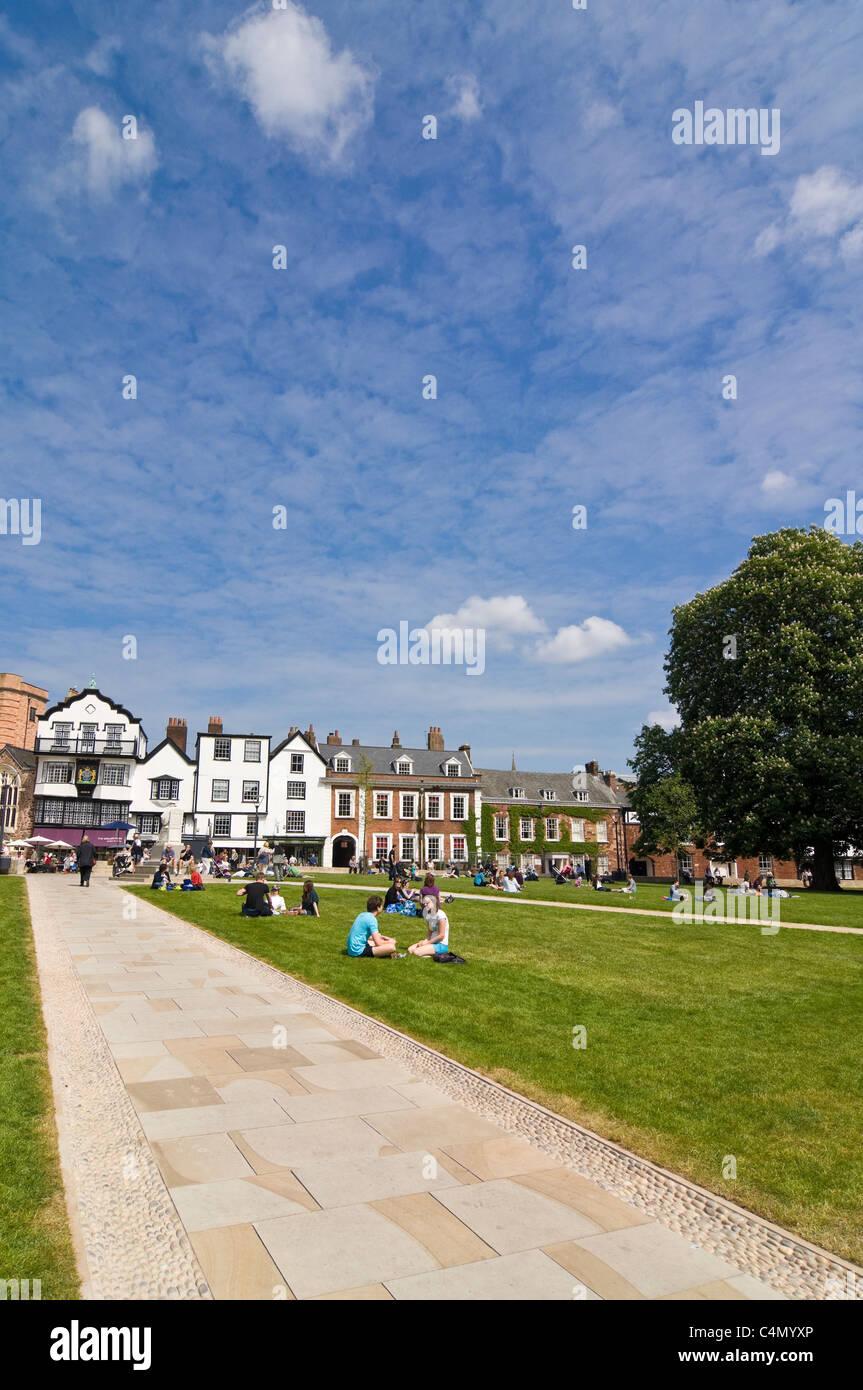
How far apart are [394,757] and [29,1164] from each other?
204 feet

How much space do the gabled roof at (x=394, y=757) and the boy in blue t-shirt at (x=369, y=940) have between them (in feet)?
161

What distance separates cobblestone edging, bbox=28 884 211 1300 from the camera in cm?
480

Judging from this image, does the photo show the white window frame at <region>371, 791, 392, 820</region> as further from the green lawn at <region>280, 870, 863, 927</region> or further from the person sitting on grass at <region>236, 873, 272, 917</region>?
the person sitting on grass at <region>236, 873, 272, 917</region>

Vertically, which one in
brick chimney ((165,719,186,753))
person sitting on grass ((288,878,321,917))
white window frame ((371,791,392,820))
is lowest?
person sitting on grass ((288,878,321,917))

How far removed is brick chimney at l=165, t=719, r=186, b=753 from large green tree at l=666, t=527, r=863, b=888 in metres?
39.1

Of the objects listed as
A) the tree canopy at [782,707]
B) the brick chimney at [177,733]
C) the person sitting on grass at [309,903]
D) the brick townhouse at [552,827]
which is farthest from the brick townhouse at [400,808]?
the person sitting on grass at [309,903]

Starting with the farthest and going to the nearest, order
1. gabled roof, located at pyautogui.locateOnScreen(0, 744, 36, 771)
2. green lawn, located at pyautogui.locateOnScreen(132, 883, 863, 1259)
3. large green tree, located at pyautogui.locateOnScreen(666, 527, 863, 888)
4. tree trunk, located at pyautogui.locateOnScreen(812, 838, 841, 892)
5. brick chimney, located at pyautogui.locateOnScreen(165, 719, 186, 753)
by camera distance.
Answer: brick chimney, located at pyautogui.locateOnScreen(165, 719, 186, 753) < gabled roof, located at pyautogui.locateOnScreen(0, 744, 36, 771) < tree trunk, located at pyautogui.locateOnScreen(812, 838, 841, 892) < large green tree, located at pyautogui.locateOnScreen(666, 527, 863, 888) < green lawn, located at pyautogui.locateOnScreen(132, 883, 863, 1259)

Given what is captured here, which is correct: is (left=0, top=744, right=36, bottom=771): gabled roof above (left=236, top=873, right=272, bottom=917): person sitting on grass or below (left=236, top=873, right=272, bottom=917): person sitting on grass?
above

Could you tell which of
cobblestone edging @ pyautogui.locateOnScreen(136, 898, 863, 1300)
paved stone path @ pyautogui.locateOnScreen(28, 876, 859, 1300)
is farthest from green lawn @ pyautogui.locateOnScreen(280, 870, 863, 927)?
paved stone path @ pyautogui.locateOnScreen(28, 876, 859, 1300)

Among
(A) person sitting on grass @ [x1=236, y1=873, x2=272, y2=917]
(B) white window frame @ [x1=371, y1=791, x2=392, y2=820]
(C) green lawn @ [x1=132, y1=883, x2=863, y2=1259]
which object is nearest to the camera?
(C) green lawn @ [x1=132, y1=883, x2=863, y2=1259]

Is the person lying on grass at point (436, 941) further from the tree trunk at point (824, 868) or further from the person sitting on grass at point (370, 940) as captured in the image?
the tree trunk at point (824, 868)

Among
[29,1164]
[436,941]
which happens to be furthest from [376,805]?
[29,1164]
